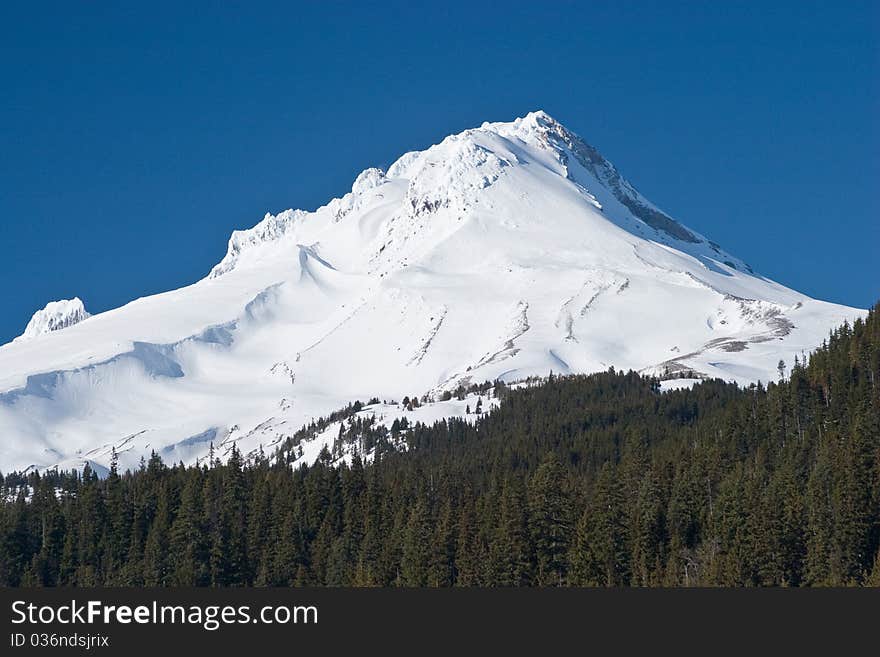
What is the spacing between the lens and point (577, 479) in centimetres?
16862

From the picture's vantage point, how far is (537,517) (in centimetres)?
13288

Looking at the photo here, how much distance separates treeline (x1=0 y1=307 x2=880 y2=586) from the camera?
123812 mm

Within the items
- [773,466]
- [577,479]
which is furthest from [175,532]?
[773,466]

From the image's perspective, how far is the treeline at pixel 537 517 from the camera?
406 ft

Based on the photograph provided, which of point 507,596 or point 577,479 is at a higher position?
point 577,479

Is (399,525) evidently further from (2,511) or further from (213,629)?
(213,629)

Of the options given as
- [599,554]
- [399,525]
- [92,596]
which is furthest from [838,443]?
[92,596]

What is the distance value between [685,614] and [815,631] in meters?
9.85

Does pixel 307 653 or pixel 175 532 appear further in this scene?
pixel 175 532

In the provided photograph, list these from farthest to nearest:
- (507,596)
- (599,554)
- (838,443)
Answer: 1. (838,443)
2. (599,554)
3. (507,596)

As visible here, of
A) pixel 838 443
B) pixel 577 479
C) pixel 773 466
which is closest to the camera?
pixel 838 443

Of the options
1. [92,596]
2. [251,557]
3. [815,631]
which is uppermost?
[251,557]

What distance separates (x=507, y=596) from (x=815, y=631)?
80.0ft

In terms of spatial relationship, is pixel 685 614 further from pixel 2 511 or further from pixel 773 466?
pixel 2 511
